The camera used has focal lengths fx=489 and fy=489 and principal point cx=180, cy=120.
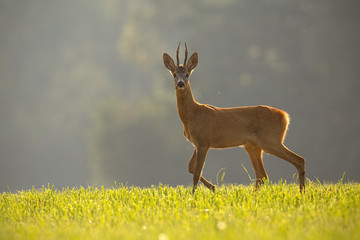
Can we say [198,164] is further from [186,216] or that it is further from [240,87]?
[240,87]

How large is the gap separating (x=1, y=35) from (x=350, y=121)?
4855 inches

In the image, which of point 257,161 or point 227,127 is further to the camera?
point 257,161

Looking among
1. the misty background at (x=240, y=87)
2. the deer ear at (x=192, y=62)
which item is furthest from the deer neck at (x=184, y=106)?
the misty background at (x=240, y=87)

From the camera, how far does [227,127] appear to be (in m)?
8.13

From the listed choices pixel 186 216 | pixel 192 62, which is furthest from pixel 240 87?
pixel 186 216

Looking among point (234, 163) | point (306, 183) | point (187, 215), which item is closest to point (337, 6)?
point (234, 163)

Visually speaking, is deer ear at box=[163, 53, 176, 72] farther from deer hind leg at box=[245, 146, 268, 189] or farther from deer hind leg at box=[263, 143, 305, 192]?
deer hind leg at box=[263, 143, 305, 192]

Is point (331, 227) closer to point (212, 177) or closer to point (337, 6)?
point (212, 177)

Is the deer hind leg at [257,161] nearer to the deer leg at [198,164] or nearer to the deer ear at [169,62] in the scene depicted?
the deer leg at [198,164]

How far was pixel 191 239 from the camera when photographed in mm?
4336

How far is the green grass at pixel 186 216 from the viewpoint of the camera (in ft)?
15.3

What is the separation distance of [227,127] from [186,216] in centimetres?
284

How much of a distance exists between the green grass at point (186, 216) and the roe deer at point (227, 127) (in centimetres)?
63

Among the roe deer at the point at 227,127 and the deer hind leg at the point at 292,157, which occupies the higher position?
the roe deer at the point at 227,127
